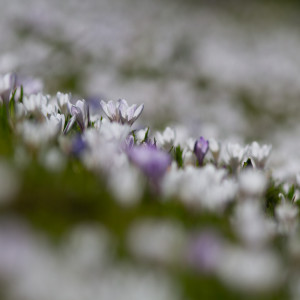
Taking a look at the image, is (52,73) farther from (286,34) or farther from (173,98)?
(286,34)

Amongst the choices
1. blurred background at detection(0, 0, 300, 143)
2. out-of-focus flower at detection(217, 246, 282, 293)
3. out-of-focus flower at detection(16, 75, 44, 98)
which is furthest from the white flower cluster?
blurred background at detection(0, 0, 300, 143)

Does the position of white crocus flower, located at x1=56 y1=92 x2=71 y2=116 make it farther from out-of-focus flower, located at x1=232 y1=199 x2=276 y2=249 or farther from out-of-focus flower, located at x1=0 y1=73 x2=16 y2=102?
out-of-focus flower, located at x1=232 y1=199 x2=276 y2=249

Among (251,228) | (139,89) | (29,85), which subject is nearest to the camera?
(251,228)

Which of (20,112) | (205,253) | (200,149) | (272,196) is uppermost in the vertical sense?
(20,112)

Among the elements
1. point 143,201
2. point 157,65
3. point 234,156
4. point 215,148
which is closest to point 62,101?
point 215,148

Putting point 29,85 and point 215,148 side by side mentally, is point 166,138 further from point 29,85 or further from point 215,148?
point 29,85

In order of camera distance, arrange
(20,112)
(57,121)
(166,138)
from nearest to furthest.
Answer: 1. (20,112)
2. (57,121)
3. (166,138)
